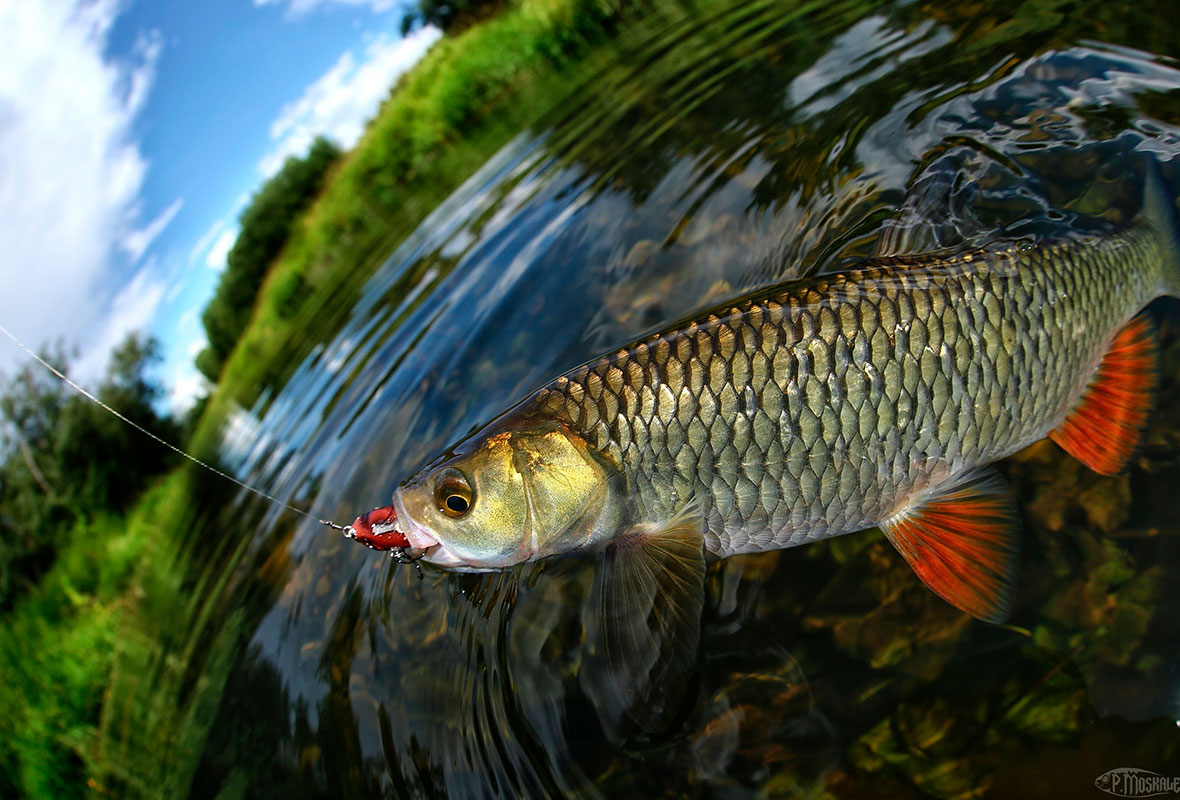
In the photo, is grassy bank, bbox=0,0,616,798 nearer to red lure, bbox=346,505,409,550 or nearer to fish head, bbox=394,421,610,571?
red lure, bbox=346,505,409,550

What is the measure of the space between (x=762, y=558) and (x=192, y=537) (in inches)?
377

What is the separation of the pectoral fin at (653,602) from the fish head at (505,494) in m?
0.25

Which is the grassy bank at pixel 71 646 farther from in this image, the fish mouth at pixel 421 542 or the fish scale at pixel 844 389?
the fish scale at pixel 844 389

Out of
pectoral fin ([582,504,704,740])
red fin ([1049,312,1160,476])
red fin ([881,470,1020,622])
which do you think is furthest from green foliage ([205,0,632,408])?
red fin ([1049,312,1160,476])

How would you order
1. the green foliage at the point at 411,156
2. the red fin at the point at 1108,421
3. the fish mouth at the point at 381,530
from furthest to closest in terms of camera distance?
1. the green foliage at the point at 411,156
2. the red fin at the point at 1108,421
3. the fish mouth at the point at 381,530

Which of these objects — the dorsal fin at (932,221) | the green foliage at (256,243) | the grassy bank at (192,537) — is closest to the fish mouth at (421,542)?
the dorsal fin at (932,221)

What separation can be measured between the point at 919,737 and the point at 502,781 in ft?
5.41

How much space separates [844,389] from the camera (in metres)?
2.61

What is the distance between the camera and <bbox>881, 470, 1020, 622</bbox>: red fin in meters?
2.79

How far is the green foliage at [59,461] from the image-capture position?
59.0 feet

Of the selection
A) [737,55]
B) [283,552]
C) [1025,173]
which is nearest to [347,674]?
[283,552]

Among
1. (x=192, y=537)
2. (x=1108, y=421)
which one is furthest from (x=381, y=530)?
(x=192, y=537)

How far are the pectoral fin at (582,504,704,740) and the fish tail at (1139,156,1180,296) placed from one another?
2225mm

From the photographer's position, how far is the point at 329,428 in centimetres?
693
